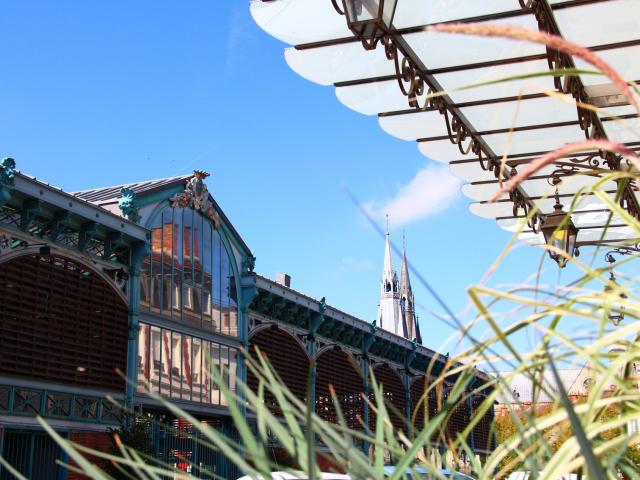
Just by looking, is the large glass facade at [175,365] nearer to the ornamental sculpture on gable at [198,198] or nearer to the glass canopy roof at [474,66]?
the ornamental sculpture on gable at [198,198]

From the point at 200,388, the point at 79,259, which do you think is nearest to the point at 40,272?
the point at 79,259

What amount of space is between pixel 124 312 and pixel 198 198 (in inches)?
205

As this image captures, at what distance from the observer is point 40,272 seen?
63.8 feet

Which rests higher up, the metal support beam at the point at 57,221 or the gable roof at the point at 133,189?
the gable roof at the point at 133,189

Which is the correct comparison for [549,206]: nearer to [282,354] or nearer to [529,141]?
[529,141]

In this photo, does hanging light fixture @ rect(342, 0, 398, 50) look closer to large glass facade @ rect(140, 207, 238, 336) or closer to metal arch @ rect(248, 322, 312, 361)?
large glass facade @ rect(140, 207, 238, 336)

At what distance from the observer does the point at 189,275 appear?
25.1m

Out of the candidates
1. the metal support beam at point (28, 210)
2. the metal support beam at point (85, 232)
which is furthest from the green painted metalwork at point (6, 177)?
the metal support beam at point (85, 232)

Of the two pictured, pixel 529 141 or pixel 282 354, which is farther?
pixel 282 354

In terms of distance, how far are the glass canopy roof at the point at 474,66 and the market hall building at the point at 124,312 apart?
7024 millimetres

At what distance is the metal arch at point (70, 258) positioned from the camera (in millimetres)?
18578

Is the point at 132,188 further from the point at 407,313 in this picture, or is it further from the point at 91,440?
the point at 407,313

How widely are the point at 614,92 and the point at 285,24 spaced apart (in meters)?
3.31

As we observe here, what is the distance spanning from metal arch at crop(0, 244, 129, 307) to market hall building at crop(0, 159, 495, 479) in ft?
0.11
